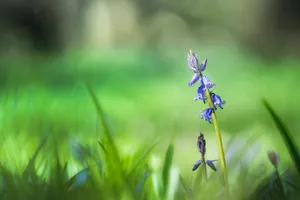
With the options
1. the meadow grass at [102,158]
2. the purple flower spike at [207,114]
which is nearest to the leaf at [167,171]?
the meadow grass at [102,158]

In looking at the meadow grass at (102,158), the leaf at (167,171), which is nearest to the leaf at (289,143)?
the meadow grass at (102,158)

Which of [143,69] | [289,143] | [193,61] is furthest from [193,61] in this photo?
[143,69]

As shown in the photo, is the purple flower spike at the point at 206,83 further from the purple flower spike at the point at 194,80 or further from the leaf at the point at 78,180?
the leaf at the point at 78,180

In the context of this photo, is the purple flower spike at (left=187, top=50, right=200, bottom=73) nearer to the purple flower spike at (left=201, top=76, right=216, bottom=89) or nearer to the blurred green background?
the purple flower spike at (left=201, top=76, right=216, bottom=89)

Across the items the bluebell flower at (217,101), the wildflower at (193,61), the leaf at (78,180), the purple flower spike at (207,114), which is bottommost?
the leaf at (78,180)

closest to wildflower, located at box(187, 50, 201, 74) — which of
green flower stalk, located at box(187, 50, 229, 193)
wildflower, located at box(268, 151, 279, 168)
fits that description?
green flower stalk, located at box(187, 50, 229, 193)

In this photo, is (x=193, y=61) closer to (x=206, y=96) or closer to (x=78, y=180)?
(x=206, y=96)

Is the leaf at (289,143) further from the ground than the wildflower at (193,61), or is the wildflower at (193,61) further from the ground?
the wildflower at (193,61)

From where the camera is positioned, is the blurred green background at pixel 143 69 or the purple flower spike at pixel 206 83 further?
the blurred green background at pixel 143 69

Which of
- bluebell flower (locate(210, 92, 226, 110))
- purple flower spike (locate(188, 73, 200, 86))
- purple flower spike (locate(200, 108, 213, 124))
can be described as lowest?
purple flower spike (locate(200, 108, 213, 124))
